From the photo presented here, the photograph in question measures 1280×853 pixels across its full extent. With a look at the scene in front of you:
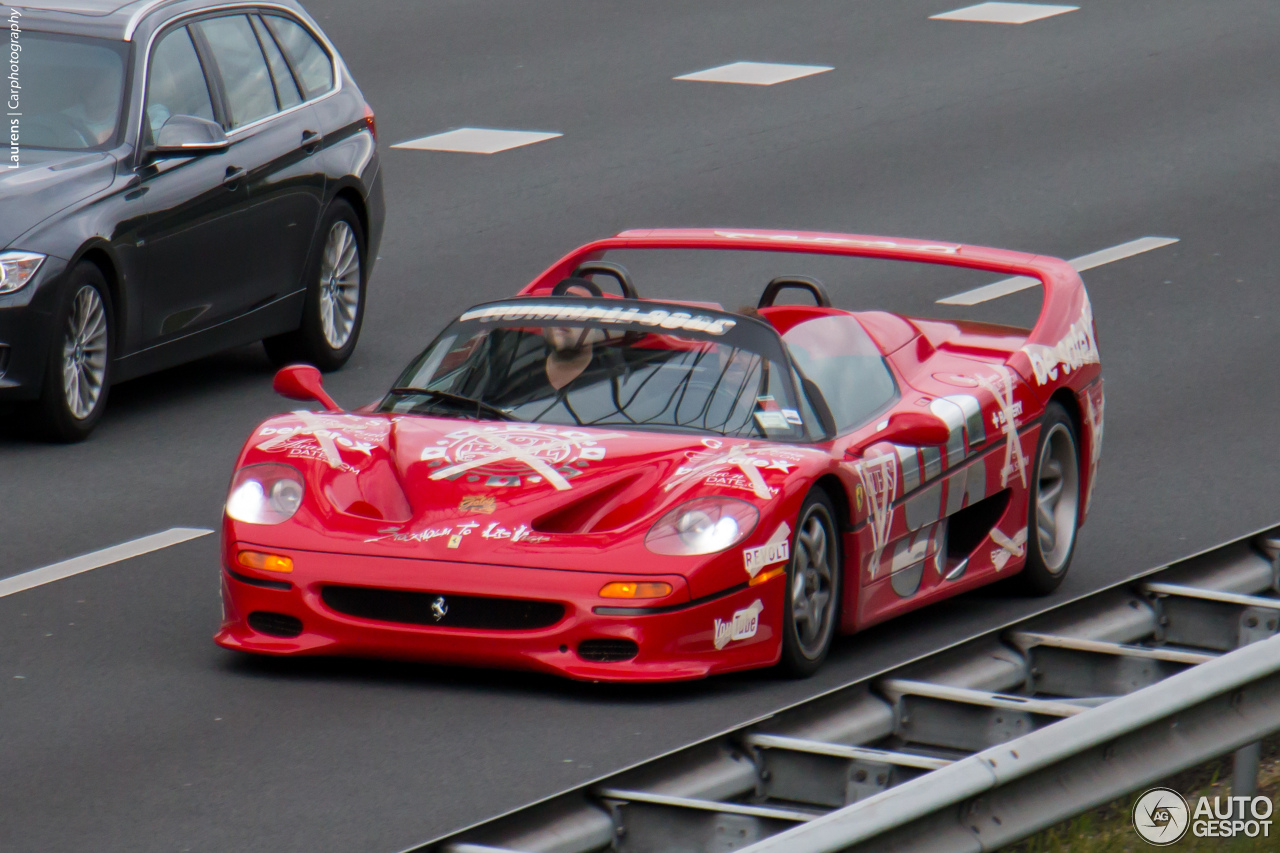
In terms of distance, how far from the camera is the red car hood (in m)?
7.72

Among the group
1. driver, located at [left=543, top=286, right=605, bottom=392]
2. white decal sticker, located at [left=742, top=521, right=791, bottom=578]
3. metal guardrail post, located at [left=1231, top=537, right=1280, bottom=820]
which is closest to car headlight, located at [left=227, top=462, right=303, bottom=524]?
driver, located at [left=543, top=286, right=605, bottom=392]

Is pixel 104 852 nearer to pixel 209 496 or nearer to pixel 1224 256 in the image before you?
pixel 209 496

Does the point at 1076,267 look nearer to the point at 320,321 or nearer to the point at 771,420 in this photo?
the point at 320,321

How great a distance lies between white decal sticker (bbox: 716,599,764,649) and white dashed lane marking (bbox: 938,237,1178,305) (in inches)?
279

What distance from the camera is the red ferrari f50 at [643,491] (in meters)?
7.68

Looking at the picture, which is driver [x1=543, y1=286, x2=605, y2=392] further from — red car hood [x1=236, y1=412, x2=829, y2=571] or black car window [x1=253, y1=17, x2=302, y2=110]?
black car window [x1=253, y1=17, x2=302, y2=110]

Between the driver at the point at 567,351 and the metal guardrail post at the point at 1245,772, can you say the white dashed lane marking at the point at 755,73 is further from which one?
the metal guardrail post at the point at 1245,772

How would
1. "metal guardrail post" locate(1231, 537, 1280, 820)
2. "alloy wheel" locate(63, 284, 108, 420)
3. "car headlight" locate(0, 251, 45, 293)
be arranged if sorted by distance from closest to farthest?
"metal guardrail post" locate(1231, 537, 1280, 820)
"car headlight" locate(0, 251, 45, 293)
"alloy wheel" locate(63, 284, 108, 420)

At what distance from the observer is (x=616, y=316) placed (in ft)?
28.9

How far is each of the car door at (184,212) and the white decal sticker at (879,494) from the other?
4.35 meters

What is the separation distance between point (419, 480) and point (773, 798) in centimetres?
218

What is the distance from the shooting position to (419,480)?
7949 millimetres

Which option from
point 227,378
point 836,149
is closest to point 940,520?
point 227,378

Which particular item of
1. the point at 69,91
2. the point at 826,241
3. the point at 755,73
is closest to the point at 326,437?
the point at 826,241
